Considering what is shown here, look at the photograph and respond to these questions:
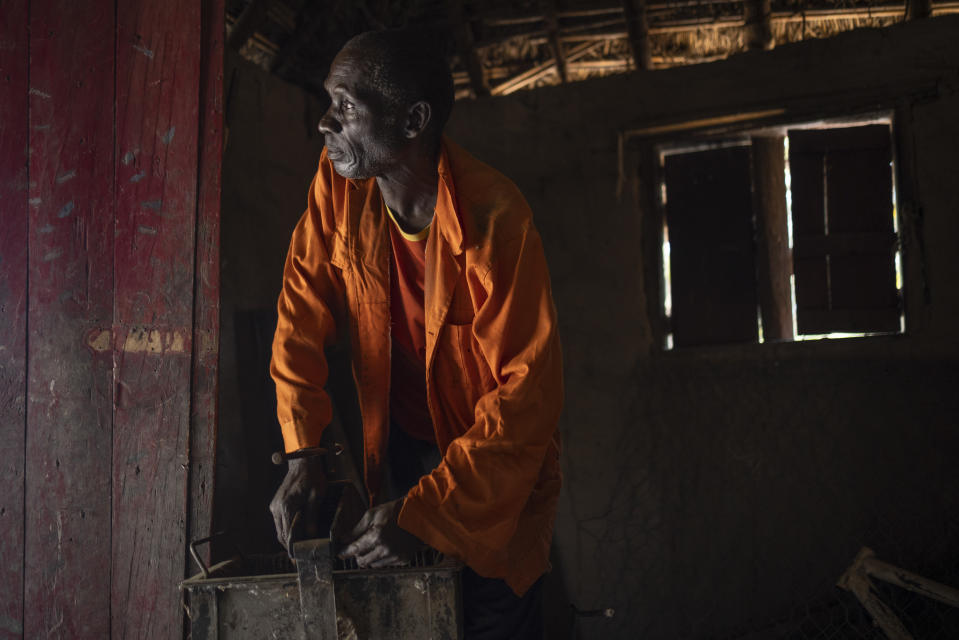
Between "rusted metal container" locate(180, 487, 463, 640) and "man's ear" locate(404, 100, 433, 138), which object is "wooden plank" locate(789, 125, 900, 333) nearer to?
"man's ear" locate(404, 100, 433, 138)

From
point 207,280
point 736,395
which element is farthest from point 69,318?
point 736,395

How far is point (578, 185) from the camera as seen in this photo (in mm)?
3920

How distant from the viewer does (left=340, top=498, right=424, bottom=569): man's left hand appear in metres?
1.61

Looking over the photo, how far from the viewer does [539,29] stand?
14.7 feet

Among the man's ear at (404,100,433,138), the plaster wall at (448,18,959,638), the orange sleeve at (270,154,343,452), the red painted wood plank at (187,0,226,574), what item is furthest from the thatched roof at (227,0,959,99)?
the man's ear at (404,100,433,138)

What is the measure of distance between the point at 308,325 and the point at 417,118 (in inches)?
25.7

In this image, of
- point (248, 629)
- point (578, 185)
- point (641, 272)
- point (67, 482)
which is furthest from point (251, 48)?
point (248, 629)

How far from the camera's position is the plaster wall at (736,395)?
11.1 feet

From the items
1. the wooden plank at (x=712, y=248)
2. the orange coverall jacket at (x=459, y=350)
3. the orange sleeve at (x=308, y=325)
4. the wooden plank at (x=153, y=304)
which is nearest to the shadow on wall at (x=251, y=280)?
the wooden plank at (x=153, y=304)

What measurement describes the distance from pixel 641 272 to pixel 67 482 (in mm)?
2751

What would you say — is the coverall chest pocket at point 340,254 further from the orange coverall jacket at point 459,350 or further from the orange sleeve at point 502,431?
the orange sleeve at point 502,431

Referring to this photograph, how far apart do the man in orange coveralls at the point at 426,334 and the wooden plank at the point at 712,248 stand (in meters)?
2.00

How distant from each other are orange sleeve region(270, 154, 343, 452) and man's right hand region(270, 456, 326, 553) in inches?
2.2

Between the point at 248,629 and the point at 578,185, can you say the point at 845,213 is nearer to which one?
the point at 578,185
